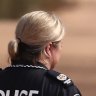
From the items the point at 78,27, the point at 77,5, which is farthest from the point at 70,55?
the point at 77,5

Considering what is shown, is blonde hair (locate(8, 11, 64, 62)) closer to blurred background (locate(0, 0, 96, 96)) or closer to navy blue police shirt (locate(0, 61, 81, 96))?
navy blue police shirt (locate(0, 61, 81, 96))

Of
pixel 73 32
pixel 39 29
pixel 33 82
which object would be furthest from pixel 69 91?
pixel 73 32

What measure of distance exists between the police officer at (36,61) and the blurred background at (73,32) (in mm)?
2889

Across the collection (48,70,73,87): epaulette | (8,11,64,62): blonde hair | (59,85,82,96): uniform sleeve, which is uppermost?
(8,11,64,62): blonde hair

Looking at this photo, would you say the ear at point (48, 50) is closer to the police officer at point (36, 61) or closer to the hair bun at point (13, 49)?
the police officer at point (36, 61)

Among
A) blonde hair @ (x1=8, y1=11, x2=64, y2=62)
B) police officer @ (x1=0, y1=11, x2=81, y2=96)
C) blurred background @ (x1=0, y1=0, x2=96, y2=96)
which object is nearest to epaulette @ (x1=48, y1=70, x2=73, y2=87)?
police officer @ (x1=0, y1=11, x2=81, y2=96)

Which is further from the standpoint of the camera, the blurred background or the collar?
the blurred background

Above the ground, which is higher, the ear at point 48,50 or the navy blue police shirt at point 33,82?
the ear at point 48,50

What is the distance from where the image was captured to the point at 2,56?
5883 millimetres

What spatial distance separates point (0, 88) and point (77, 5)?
5.26m

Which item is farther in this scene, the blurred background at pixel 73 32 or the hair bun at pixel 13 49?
the blurred background at pixel 73 32

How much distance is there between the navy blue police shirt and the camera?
192 centimetres

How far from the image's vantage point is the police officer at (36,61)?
1927 millimetres

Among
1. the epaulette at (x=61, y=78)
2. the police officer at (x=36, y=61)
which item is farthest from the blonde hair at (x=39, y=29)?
the epaulette at (x=61, y=78)
